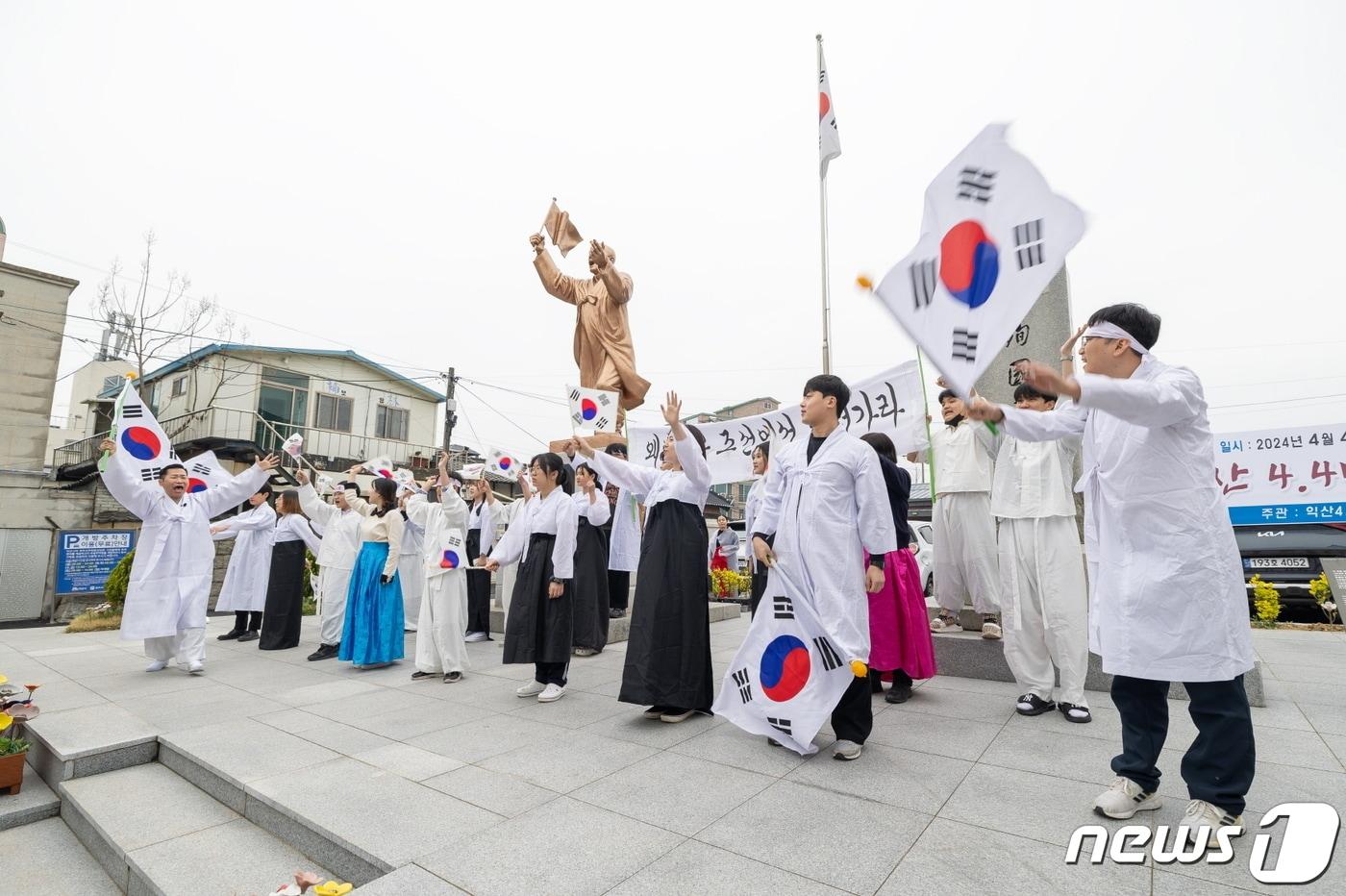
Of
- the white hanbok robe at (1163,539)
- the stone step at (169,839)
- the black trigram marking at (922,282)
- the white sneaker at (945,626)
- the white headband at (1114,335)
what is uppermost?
the black trigram marking at (922,282)

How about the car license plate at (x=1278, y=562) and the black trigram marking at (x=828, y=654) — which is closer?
the black trigram marking at (x=828, y=654)

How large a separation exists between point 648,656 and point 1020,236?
2.87m

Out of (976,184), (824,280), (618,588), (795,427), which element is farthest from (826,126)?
(976,184)

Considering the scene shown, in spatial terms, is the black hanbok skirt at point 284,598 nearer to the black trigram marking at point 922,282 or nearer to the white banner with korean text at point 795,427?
the white banner with korean text at point 795,427

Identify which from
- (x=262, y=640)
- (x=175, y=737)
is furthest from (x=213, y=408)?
(x=175, y=737)

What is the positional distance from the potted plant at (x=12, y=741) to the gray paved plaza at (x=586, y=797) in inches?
4.5

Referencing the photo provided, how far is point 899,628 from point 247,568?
781 cm

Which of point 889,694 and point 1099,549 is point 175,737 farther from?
point 1099,549

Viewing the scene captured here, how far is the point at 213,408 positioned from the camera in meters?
17.1

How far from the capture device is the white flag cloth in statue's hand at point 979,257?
2.31 meters

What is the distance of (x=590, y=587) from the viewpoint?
237 inches

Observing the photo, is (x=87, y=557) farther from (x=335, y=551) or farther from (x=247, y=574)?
(x=335, y=551)

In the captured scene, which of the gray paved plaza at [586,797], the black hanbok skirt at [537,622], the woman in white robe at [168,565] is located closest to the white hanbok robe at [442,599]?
the gray paved plaza at [586,797]

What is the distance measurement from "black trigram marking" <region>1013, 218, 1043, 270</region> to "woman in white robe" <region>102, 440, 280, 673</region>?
582cm
